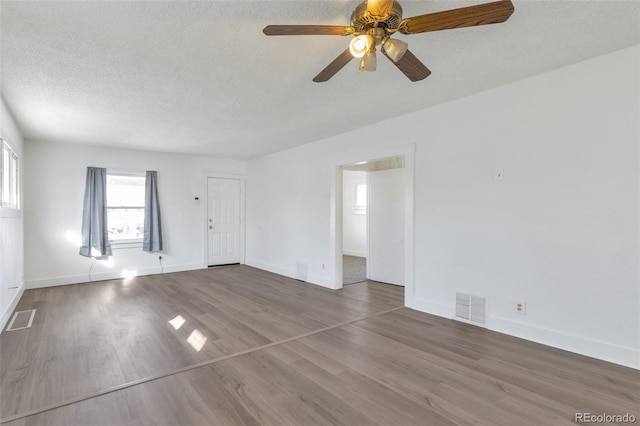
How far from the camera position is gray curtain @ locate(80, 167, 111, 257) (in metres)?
5.56

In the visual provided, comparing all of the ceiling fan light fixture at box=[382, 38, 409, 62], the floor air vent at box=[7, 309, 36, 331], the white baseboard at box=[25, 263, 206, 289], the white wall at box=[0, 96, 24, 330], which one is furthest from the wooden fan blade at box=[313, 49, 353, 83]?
the white baseboard at box=[25, 263, 206, 289]

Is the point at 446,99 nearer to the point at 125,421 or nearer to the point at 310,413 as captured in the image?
the point at 310,413

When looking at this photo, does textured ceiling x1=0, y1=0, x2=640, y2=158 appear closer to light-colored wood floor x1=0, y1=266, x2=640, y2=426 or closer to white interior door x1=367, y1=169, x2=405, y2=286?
white interior door x1=367, y1=169, x2=405, y2=286

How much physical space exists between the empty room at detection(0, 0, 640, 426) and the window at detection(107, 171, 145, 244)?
37.2 inches

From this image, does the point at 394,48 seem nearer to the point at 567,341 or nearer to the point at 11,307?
the point at 567,341

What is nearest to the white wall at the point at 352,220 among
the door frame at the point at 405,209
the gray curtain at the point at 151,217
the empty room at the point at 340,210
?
the empty room at the point at 340,210

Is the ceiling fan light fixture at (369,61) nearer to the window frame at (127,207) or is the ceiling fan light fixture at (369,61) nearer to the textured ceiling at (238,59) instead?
the textured ceiling at (238,59)

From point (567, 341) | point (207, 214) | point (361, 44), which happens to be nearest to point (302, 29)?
point (361, 44)

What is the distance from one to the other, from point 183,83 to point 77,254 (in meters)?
4.47

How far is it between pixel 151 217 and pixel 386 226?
15.2 ft

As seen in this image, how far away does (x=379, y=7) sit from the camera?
1693mm

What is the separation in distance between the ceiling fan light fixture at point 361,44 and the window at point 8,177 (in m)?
4.03

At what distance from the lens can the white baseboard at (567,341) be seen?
2494 mm

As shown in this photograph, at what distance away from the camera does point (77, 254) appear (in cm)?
558
